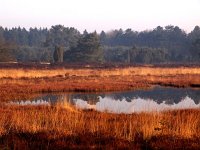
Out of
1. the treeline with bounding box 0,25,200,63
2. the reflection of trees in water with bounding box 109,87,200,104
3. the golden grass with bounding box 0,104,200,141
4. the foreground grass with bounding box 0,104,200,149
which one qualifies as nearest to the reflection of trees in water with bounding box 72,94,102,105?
the reflection of trees in water with bounding box 109,87,200,104

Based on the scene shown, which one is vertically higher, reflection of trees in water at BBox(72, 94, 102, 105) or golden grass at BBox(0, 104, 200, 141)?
golden grass at BBox(0, 104, 200, 141)

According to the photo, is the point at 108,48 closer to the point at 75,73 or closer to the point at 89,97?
the point at 75,73

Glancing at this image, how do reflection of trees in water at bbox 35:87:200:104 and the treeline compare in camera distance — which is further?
the treeline

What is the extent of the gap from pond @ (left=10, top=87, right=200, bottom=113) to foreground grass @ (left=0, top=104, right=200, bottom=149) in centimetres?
819

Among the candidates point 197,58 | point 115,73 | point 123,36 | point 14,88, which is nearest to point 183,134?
point 14,88

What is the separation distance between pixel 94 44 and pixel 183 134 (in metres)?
63.4

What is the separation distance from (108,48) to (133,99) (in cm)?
9151

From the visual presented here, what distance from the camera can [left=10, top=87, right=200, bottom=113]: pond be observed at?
971 inches

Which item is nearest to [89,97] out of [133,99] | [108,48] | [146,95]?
[133,99]

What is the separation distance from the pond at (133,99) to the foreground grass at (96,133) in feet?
26.9

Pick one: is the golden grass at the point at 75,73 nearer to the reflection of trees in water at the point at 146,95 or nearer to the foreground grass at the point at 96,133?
the reflection of trees in water at the point at 146,95

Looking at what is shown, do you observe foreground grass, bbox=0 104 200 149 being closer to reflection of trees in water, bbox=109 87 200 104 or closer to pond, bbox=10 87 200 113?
pond, bbox=10 87 200 113

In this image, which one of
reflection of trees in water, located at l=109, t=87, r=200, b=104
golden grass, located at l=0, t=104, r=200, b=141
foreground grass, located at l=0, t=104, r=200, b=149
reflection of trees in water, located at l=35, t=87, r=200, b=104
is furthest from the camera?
reflection of trees in water, located at l=109, t=87, r=200, b=104

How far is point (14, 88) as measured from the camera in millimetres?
30750
